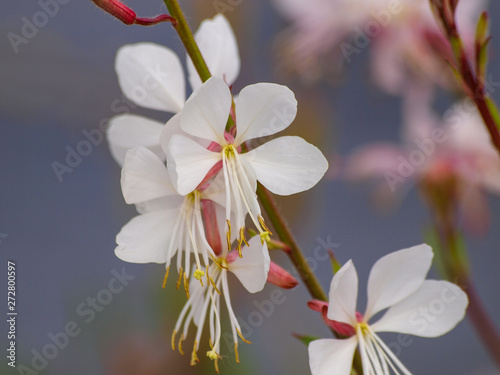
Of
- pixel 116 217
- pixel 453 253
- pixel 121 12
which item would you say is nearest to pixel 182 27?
pixel 121 12

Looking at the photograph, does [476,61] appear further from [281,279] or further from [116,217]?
[116,217]

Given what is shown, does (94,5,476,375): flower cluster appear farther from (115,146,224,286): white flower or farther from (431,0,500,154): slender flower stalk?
(431,0,500,154): slender flower stalk

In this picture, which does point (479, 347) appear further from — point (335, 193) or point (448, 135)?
point (448, 135)

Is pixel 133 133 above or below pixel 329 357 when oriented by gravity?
above

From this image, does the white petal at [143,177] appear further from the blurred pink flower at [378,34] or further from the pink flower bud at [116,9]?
the blurred pink flower at [378,34]

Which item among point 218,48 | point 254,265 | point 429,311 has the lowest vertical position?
point 429,311

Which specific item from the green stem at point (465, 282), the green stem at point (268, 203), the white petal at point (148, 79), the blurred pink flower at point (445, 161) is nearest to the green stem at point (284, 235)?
the green stem at point (268, 203)

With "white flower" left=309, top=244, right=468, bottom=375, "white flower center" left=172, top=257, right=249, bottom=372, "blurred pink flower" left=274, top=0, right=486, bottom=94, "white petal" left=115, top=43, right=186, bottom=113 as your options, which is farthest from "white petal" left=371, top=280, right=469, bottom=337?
"blurred pink flower" left=274, top=0, right=486, bottom=94
